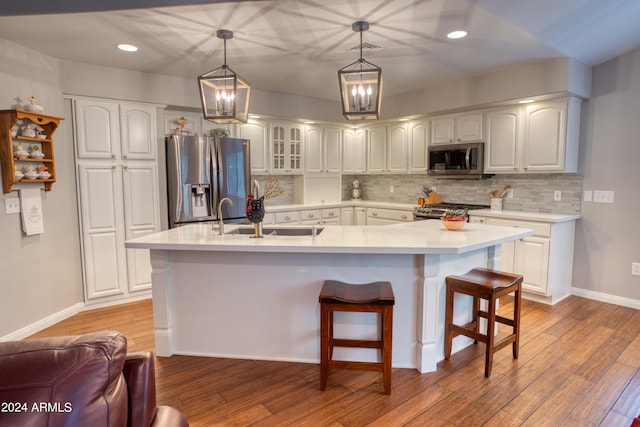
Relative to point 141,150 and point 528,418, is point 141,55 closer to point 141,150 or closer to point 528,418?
point 141,150

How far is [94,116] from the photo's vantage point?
12.0ft

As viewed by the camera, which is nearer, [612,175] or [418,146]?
[612,175]

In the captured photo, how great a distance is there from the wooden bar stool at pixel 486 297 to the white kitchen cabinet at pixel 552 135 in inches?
75.4

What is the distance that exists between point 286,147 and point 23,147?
301cm

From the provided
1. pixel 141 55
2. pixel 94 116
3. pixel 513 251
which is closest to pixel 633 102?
pixel 513 251

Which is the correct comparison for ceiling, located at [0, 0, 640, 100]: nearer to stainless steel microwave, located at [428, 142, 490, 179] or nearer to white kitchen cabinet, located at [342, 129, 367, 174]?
stainless steel microwave, located at [428, 142, 490, 179]

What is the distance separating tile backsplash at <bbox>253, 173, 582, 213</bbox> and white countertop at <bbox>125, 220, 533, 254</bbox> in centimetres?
173

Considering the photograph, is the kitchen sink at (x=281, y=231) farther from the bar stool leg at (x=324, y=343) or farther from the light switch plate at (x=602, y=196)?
the light switch plate at (x=602, y=196)

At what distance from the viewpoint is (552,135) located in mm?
3846

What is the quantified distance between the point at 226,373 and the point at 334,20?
2.58 metres

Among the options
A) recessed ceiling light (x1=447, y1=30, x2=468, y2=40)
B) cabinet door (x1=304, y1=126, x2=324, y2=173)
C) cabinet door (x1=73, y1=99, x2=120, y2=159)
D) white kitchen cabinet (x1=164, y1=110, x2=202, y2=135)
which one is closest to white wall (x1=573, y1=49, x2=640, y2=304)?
recessed ceiling light (x1=447, y1=30, x2=468, y2=40)

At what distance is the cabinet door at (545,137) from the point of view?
12.5 feet

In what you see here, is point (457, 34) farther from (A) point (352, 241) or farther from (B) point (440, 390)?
(B) point (440, 390)

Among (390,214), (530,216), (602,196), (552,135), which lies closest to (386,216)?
(390,214)
